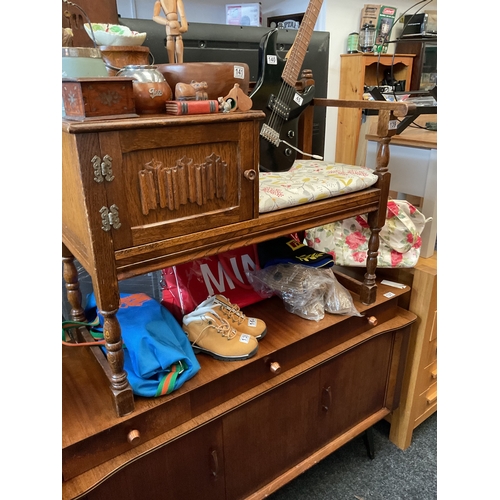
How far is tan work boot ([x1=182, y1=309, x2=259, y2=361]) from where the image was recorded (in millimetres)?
991

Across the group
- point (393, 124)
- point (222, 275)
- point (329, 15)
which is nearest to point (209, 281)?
point (222, 275)

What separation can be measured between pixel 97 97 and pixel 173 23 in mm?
259

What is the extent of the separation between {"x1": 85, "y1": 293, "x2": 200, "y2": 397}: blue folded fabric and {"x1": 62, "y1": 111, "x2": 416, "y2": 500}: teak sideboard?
33mm

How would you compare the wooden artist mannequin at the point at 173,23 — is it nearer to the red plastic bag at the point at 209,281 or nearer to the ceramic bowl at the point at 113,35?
the ceramic bowl at the point at 113,35

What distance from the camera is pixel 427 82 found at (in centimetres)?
181

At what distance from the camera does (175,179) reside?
0.72 metres

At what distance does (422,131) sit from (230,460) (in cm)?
133

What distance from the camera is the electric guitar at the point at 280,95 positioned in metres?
1.02

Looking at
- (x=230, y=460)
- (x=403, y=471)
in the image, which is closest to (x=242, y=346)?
(x=230, y=460)

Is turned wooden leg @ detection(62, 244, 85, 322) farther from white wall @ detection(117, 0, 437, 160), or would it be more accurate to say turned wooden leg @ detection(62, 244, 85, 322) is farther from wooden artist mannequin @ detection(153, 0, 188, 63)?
white wall @ detection(117, 0, 437, 160)

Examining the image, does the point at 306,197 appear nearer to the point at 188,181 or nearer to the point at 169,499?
the point at 188,181

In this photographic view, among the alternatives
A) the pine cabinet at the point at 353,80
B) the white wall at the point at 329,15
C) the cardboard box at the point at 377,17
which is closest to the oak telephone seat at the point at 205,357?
the pine cabinet at the point at 353,80

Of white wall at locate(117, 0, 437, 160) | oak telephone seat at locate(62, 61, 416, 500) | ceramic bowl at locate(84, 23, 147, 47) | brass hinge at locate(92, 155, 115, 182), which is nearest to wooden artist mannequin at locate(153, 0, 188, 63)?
ceramic bowl at locate(84, 23, 147, 47)

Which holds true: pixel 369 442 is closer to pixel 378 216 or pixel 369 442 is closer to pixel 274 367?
pixel 274 367
